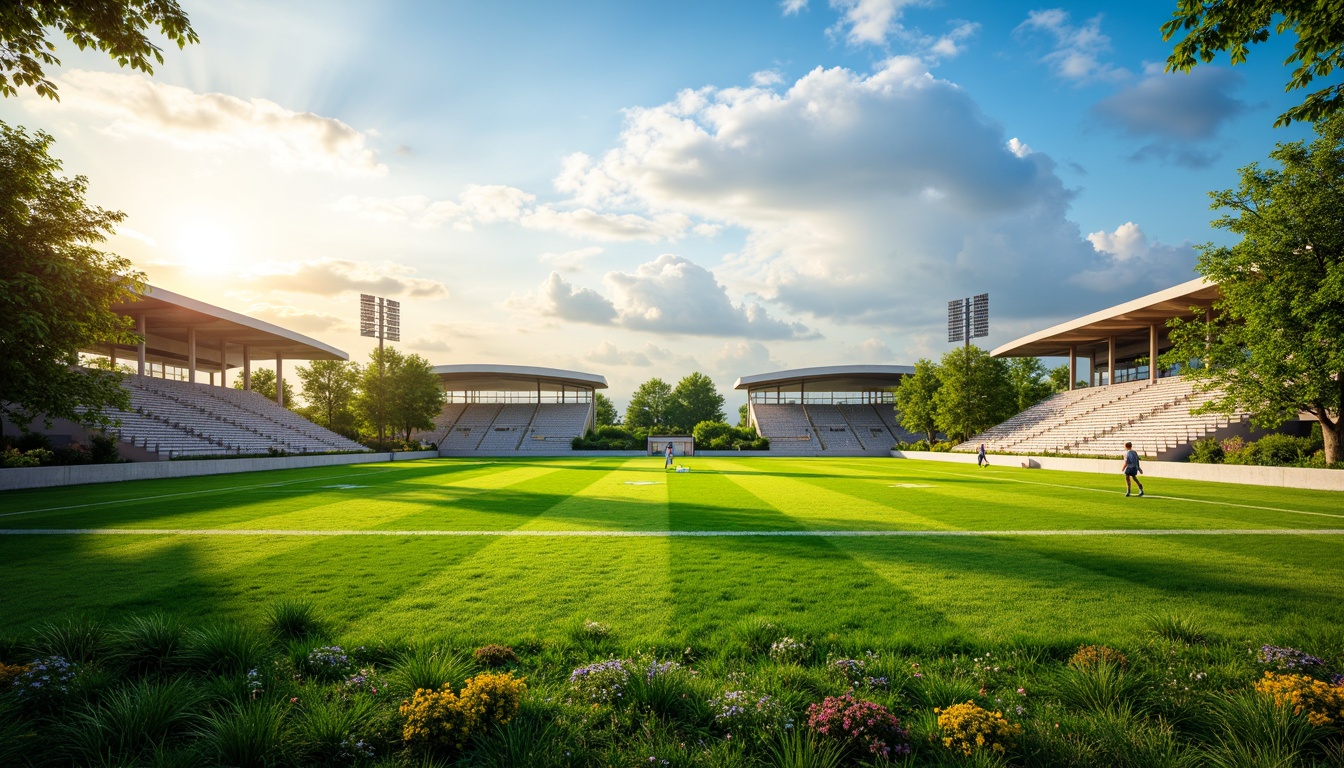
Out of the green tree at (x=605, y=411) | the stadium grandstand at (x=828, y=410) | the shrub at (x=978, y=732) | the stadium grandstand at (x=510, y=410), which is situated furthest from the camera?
the green tree at (x=605, y=411)

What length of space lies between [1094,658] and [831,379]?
72841 mm

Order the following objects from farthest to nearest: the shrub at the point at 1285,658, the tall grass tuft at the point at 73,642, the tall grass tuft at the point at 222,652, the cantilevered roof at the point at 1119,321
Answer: the cantilevered roof at the point at 1119,321 → the tall grass tuft at the point at 73,642 → the tall grass tuft at the point at 222,652 → the shrub at the point at 1285,658

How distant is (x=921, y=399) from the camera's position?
6072cm

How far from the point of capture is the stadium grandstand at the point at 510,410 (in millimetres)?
68938

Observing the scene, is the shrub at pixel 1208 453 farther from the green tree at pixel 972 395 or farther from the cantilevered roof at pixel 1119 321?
the green tree at pixel 972 395

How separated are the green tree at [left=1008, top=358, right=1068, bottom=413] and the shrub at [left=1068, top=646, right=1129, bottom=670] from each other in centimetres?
6214

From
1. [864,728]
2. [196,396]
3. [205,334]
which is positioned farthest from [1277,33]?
[205,334]

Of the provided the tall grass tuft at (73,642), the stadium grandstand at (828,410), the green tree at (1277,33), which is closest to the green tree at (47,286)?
the tall grass tuft at (73,642)

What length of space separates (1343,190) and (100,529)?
4141 centimetres

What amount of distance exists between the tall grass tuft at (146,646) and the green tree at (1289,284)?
106ft

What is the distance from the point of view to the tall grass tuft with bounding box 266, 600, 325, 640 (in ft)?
19.0

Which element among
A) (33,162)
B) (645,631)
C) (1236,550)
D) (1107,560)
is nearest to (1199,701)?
(645,631)

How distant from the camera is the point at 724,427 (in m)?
70.2

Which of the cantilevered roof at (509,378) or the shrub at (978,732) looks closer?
the shrub at (978,732)
